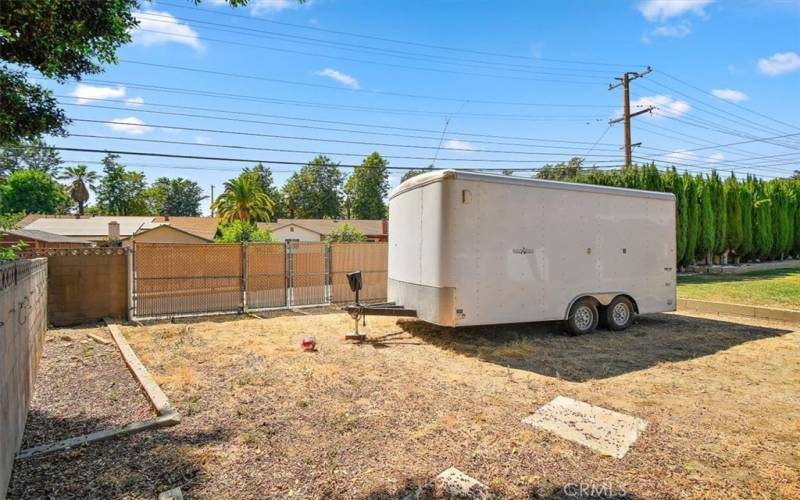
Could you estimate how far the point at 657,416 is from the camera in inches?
176

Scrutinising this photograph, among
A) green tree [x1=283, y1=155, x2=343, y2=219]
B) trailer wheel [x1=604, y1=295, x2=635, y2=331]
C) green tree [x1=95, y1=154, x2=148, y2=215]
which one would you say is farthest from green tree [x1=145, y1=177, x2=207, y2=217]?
trailer wheel [x1=604, y1=295, x2=635, y2=331]

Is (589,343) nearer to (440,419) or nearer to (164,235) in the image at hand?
(440,419)

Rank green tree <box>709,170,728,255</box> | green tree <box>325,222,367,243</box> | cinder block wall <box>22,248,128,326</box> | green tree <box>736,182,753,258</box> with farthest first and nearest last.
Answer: green tree <box>325,222,367,243</box>, green tree <box>736,182,753,258</box>, green tree <box>709,170,728,255</box>, cinder block wall <box>22,248,128,326</box>

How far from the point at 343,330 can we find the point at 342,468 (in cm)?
557

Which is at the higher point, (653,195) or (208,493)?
(653,195)

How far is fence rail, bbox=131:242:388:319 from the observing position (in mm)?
10484

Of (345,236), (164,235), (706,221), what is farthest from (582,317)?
(164,235)

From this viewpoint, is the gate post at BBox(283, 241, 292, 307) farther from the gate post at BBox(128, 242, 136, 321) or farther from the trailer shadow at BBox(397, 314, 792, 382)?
the trailer shadow at BBox(397, 314, 792, 382)

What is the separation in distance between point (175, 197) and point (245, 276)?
85.5 metres

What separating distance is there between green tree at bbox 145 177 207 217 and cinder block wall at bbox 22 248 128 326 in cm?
7186

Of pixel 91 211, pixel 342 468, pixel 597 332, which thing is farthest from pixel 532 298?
pixel 91 211

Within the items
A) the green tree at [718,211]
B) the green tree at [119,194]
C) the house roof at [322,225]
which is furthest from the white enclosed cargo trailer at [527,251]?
the green tree at [119,194]

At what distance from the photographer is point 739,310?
10.5 meters

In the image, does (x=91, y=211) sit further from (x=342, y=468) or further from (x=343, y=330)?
(x=342, y=468)
